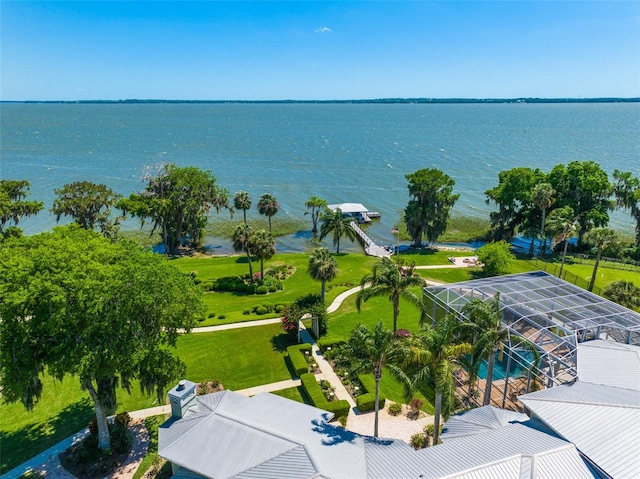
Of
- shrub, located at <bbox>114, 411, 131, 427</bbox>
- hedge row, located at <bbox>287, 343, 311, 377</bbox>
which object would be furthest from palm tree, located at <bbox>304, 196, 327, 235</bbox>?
shrub, located at <bbox>114, 411, 131, 427</bbox>

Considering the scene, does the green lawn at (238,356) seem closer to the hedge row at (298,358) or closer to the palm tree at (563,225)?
the hedge row at (298,358)

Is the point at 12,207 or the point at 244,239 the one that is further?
the point at 12,207

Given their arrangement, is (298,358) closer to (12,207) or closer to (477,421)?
(477,421)

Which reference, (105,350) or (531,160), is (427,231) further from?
(531,160)

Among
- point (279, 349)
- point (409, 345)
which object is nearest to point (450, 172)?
point (279, 349)

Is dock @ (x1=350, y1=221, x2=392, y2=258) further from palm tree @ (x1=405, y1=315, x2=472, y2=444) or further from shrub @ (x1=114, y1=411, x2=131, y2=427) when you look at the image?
shrub @ (x1=114, y1=411, x2=131, y2=427)

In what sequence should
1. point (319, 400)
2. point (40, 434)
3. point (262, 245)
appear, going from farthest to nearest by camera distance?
point (262, 245) < point (319, 400) < point (40, 434)

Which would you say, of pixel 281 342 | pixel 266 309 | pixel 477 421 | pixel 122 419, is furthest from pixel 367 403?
pixel 266 309
